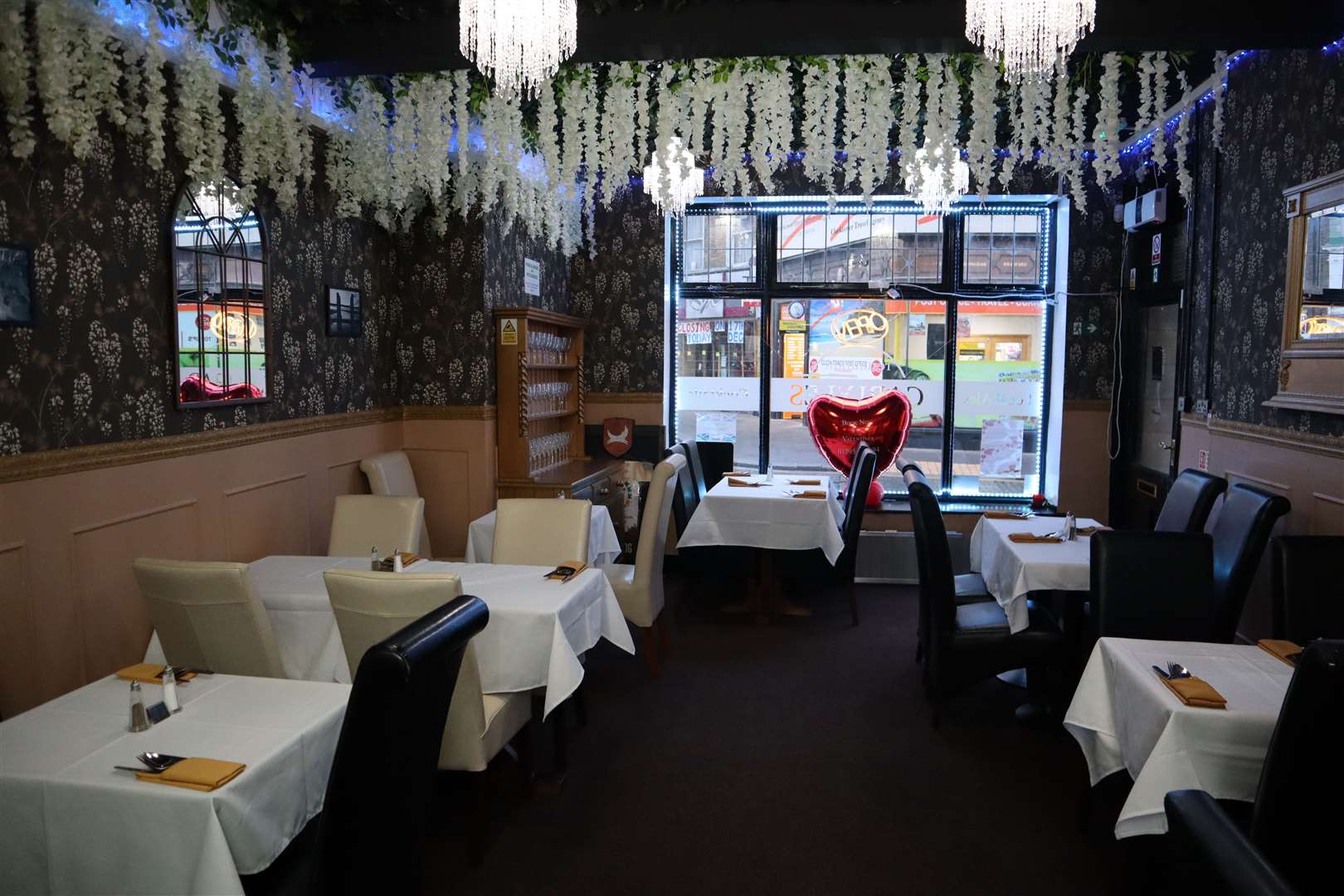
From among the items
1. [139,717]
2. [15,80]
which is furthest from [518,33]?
[139,717]

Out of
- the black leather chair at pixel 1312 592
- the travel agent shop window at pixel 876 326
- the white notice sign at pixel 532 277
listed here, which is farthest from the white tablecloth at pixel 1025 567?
the white notice sign at pixel 532 277

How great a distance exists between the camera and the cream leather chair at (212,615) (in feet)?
9.09

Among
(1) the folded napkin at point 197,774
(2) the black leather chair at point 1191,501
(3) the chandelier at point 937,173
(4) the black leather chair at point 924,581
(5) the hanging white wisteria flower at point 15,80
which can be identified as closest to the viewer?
(1) the folded napkin at point 197,774

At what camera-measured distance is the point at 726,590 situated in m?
6.43

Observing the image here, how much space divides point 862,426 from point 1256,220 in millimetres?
3115

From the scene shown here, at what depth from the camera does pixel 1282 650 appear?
2.75 metres

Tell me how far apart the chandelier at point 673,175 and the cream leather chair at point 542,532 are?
2522mm

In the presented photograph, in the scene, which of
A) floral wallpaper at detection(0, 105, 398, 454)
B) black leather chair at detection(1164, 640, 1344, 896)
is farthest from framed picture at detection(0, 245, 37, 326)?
black leather chair at detection(1164, 640, 1344, 896)

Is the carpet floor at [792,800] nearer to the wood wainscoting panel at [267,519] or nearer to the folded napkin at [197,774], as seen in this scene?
the folded napkin at [197,774]

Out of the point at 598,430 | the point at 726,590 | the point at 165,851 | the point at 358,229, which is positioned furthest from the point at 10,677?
the point at 598,430

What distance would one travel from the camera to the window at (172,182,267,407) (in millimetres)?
4145

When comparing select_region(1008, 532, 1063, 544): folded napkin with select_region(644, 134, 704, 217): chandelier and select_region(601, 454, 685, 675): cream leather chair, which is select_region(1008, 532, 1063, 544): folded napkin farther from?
select_region(644, 134, 704, 217): chandelier

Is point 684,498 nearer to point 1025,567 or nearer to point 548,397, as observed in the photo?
point 548,397

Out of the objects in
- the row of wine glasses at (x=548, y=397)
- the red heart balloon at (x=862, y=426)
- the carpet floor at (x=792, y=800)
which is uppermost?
the row of wine glasses at (x=548, y=397)
